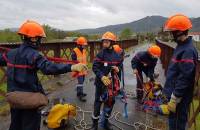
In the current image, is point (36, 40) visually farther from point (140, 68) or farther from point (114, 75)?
point (140, 68)

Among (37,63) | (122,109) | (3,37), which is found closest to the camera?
(37,63)

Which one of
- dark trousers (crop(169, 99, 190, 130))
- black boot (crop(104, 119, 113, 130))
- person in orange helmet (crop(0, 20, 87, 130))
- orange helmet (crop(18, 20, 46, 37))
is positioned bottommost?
black boot (crop(104, 119, 113, 130))

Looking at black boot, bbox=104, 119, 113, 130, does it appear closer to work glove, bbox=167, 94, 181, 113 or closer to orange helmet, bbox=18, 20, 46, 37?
work glove, bbox=167, 94, 181, 113

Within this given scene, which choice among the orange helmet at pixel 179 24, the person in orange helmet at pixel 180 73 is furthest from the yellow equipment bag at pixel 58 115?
the orange helmet at pixel 179 24

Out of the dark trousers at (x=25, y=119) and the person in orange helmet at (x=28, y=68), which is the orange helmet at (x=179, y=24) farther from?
the dark trousers at (x=25, y=119)

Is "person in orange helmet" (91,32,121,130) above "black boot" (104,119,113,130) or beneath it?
above

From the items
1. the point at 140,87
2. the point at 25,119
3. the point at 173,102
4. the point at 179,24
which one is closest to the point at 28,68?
the point at 25,119

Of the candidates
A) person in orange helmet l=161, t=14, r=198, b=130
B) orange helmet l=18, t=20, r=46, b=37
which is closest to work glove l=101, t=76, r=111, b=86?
person in orange helmet l=161, t=14, r=198, b=130

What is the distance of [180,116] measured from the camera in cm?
509

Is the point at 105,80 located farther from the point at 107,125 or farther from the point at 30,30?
the point at 30,30

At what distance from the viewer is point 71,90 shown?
10953 millimetres

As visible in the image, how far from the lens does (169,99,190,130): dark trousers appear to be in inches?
198

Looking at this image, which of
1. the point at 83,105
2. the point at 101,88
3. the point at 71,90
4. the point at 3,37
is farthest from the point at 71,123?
the point at 3,37

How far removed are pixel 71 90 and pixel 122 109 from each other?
2700 mm
